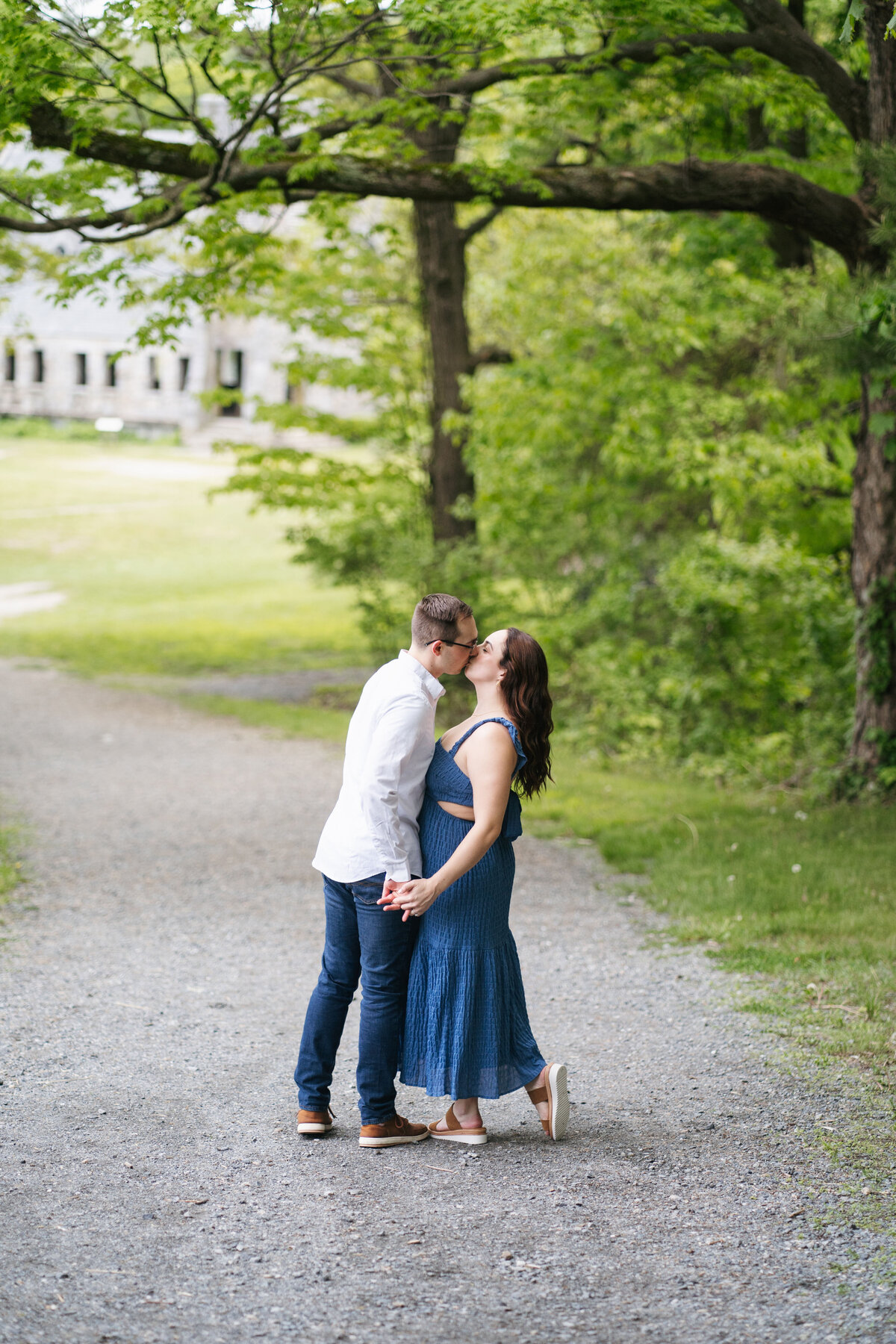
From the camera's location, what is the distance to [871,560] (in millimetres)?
9406

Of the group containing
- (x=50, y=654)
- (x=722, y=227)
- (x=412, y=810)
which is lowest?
(x=50, y=654)

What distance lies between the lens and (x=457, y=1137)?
172 inches

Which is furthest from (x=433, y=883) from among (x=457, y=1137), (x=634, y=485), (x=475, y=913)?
(x=634, y=485)

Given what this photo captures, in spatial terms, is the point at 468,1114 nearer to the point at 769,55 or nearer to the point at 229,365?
the point at 769,55

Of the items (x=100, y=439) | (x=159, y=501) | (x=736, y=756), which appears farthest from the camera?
(x=100, y=439)

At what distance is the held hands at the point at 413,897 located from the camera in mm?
3924

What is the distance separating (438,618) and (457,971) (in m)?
1.16

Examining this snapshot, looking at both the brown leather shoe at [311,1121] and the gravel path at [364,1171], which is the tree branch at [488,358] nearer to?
the gravel path at [364,1171]

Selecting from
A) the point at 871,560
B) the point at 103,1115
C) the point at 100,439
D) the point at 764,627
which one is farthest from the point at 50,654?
the point at 100,439

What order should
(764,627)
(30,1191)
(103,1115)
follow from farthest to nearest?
1. (764,627)
2. (103,1115)
3. (30,1191)

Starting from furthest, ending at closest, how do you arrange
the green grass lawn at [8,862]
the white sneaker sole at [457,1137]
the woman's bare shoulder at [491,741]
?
the green grass lawn at [8,862], the white sneaker sole at [457,1137], the woman's bare shoulder at [491,741]

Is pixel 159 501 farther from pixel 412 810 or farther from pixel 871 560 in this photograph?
pixel 412 810

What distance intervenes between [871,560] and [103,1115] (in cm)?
697

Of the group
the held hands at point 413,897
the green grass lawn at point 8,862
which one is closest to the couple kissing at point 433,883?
the held hands at point 413,897
